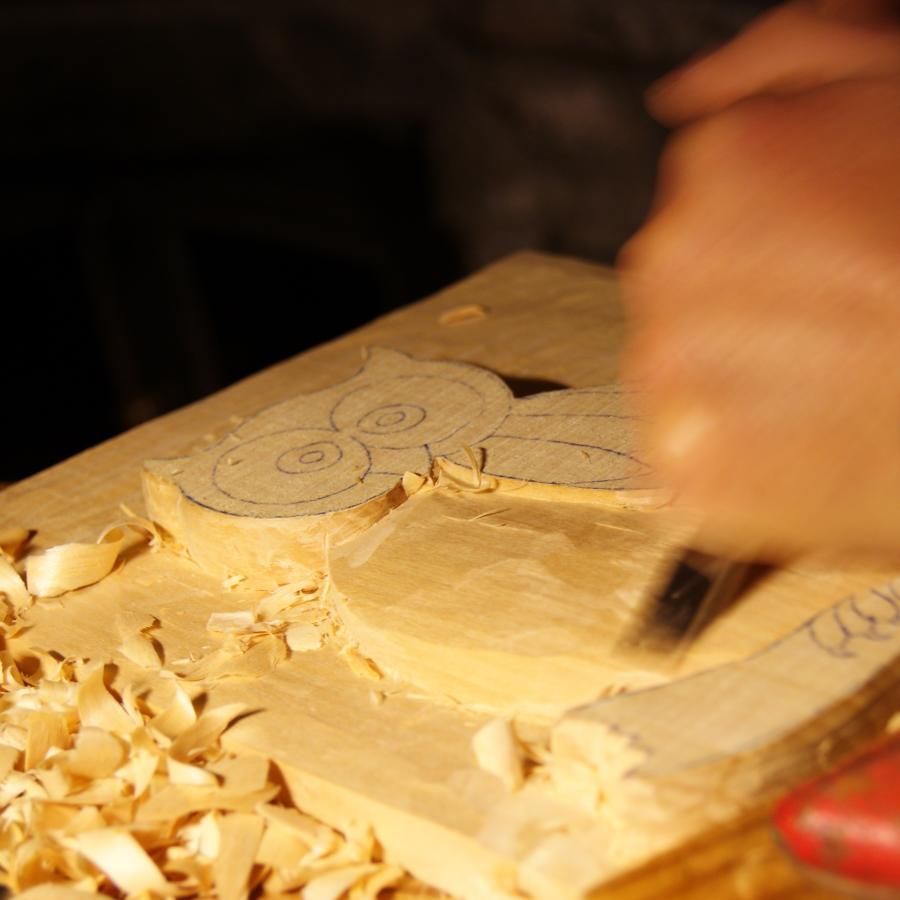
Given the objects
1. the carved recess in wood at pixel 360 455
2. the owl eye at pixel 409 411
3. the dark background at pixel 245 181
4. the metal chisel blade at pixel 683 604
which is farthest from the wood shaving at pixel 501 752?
the dark background at pixel 245 181

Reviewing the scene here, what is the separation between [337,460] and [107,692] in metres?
0.31

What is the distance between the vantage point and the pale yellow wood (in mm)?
774

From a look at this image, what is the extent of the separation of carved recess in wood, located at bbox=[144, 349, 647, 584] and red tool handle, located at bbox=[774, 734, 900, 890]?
39cm

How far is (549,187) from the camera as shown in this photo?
293cm

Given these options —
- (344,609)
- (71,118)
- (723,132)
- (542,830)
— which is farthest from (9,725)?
(71,118)

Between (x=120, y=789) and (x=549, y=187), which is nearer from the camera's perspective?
(x=120, y=789)

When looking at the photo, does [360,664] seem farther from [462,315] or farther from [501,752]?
[462,315]

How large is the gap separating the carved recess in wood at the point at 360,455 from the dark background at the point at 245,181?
165cm

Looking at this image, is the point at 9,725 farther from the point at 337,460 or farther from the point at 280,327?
the point at 280,327

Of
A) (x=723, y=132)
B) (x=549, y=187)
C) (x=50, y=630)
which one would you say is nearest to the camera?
(x=723, y=132)

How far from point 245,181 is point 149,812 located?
2.37 m

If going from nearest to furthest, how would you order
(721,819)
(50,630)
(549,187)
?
(721,819) → (50,630) → (549,187)

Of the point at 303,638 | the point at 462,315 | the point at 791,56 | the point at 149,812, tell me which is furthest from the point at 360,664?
the point at 462,315

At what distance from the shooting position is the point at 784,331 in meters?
0.78
